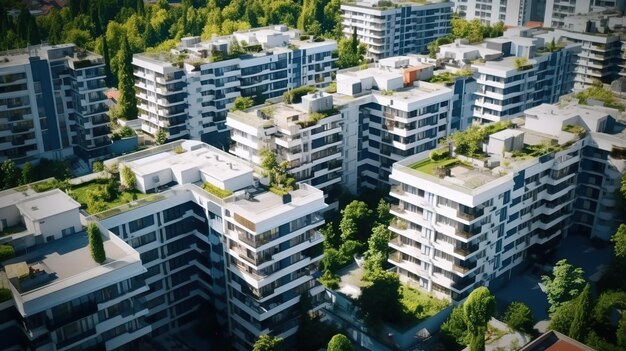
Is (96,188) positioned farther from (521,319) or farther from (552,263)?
(552,263)

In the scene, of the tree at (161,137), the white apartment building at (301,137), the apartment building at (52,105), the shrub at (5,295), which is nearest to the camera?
the shrub at (5,295)

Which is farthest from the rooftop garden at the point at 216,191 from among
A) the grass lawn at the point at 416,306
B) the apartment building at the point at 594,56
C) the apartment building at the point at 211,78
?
the apartment building at the point at 594,56

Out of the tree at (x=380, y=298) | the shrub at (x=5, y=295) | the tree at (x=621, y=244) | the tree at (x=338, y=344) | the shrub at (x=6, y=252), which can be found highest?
the shrub at (x=6, y=252)

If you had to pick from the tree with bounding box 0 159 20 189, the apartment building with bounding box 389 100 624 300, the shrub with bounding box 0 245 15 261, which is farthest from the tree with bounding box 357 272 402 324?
the tree with bounding box 0 159 20 189

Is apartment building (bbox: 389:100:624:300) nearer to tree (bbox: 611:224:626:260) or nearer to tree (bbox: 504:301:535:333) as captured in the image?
tree (bbox: 504:301:535:333)

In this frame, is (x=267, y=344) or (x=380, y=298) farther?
(x=380, y=298)

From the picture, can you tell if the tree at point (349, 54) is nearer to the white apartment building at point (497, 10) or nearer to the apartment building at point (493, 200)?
the apartment building at point (493, 200)

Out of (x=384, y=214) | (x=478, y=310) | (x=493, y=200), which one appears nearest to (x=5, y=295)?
(x=478, y=310)
